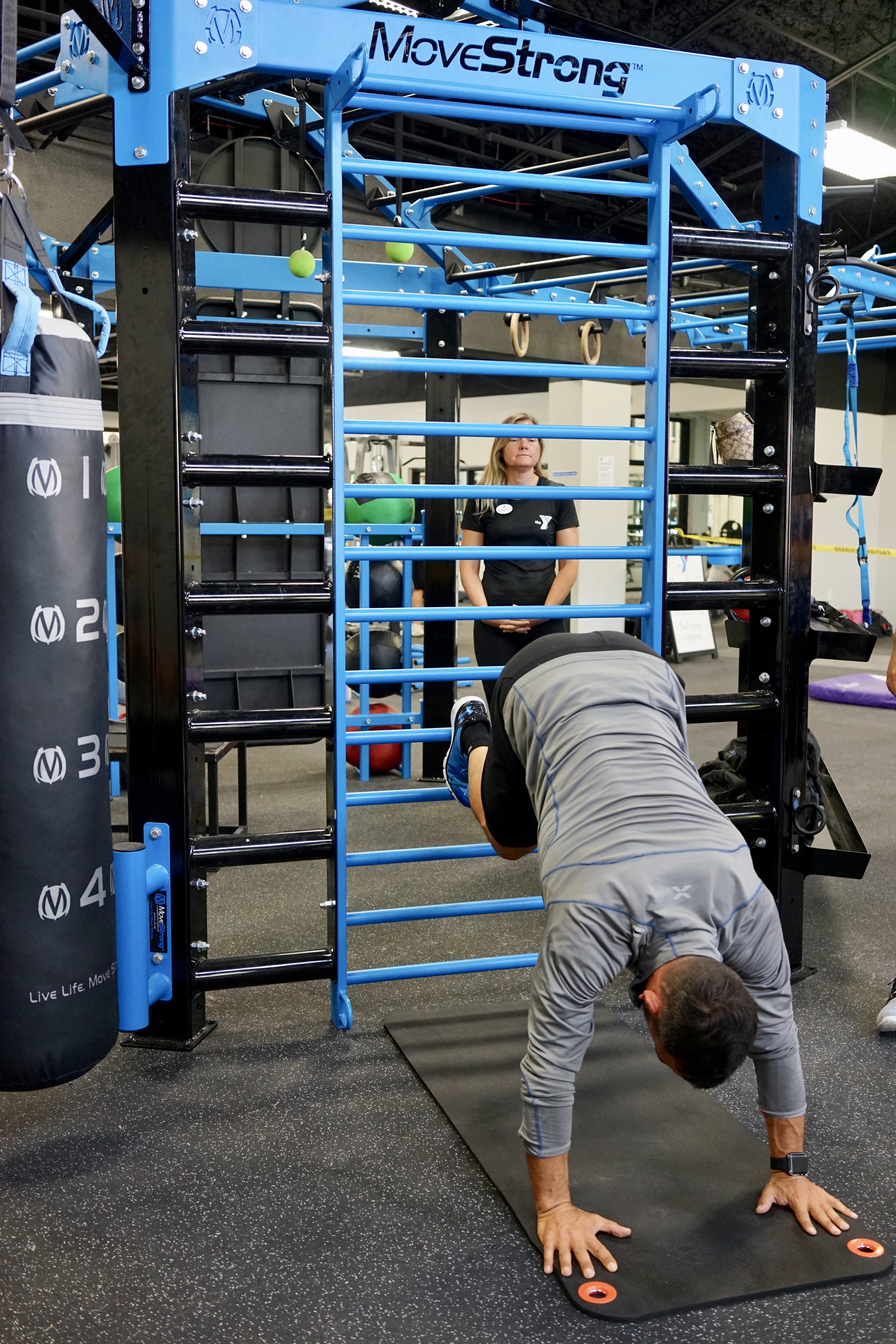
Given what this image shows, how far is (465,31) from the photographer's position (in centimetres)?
261

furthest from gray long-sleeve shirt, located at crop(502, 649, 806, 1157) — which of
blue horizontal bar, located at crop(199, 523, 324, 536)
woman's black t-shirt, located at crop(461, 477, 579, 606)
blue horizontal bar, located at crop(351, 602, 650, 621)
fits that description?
woman's black t-shirt, located at crop(461, 477, 579, 606)

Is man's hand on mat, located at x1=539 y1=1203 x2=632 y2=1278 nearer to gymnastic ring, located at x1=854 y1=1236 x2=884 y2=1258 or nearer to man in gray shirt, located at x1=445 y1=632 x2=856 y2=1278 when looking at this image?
man in gray shirt, located at x1=445 y1=632 x2=856 y2=1278

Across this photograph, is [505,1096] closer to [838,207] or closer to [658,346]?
[658,346]

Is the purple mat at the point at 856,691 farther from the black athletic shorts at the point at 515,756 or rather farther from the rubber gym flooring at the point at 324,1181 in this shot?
the black athletic shorts at the point at 515,756

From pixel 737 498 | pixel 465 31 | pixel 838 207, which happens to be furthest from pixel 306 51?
pixel 737 498

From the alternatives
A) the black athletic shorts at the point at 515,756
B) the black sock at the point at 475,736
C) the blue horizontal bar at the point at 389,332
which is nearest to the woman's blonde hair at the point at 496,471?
the blue horizontal bar at the point at 389,332

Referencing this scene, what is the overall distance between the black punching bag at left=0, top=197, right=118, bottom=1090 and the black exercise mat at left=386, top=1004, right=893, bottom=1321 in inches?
33.8

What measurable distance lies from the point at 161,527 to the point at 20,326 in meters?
0.72

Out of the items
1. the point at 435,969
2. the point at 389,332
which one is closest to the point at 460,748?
the point at 435,969

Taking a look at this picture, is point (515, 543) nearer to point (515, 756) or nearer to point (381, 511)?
point (381, 511)

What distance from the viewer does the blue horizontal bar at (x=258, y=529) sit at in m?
3.65

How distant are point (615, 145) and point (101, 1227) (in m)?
9.07

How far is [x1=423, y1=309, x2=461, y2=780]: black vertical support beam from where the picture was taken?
195 inches

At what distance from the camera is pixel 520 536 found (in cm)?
445
